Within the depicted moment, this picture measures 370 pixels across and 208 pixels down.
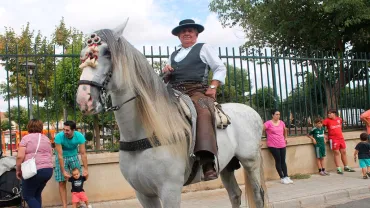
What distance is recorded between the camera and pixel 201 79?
3.97 m

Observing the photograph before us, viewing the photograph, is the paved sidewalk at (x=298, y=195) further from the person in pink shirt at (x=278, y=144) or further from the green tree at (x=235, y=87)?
the green tree at (x=235, y=87)

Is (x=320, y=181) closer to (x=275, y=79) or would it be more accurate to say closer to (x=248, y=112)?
(x=275, y=79)

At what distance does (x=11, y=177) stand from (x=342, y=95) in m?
9.25

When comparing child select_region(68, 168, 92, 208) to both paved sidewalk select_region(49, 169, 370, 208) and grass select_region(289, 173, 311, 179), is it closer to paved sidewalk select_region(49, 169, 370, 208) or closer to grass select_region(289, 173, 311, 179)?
paved sidewalk select_region(49, 169, 370, 208)

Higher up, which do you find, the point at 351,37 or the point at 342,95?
the point at 351,37

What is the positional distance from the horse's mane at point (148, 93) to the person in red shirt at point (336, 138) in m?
7.91

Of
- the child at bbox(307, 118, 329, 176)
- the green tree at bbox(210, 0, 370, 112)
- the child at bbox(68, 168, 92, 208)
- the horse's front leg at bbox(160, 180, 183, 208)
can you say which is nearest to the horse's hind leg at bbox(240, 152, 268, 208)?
the horse's front leg at bbox(160, 180, 183, 208)

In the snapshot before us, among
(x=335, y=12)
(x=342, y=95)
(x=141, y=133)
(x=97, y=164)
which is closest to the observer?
(x=141, y=133)

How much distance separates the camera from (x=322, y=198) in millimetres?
7383

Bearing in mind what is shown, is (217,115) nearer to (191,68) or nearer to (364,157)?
(191,68)

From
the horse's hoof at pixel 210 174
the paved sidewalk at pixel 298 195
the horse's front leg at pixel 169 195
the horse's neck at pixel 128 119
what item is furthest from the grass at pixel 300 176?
the horse's neck at pixel 128 119

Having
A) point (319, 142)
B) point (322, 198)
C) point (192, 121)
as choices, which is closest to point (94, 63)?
point (192, 121)

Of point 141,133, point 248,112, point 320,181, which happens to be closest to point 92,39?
point 141,133

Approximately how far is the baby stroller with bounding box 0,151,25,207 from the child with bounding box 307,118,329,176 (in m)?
7.27
